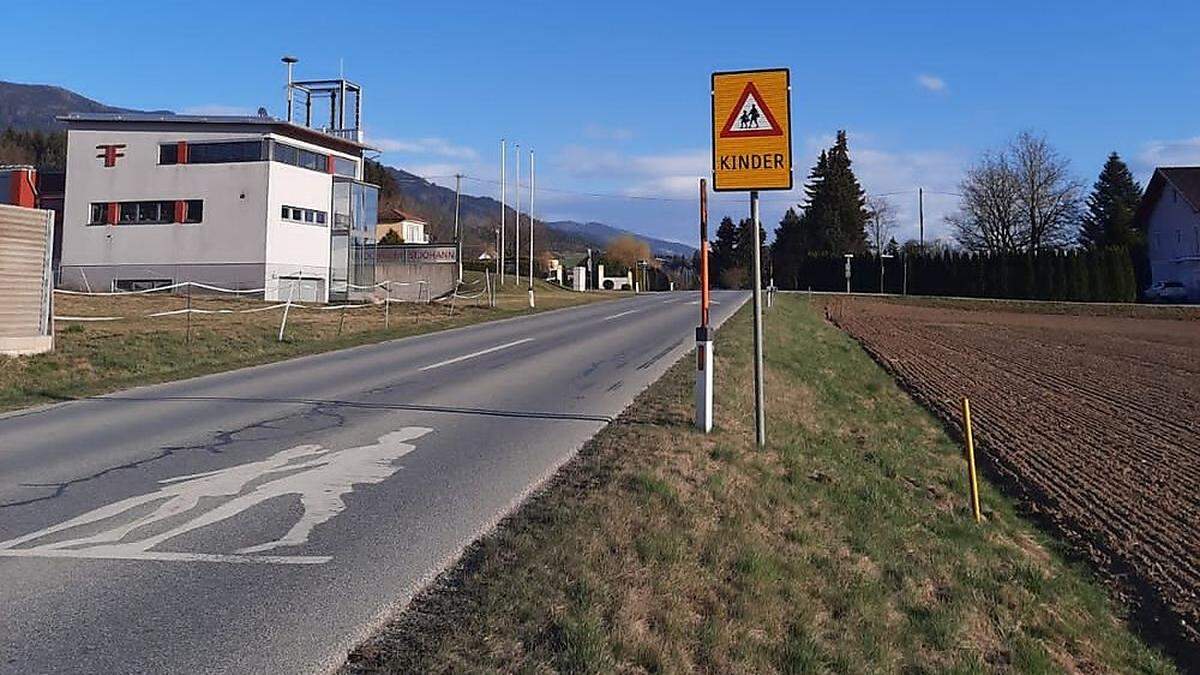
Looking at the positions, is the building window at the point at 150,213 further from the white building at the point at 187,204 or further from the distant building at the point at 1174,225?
the distant building at the point at 1174,225

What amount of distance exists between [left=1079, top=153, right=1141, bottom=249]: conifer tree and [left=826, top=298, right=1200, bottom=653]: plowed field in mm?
51342

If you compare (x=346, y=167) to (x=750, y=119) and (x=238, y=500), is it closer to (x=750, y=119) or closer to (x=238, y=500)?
(x=750, y=119)

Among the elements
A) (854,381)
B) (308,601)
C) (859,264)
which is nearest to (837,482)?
(308,601)

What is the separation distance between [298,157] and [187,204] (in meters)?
5.95

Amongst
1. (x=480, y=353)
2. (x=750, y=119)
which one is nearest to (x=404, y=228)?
(x=480, y=353)

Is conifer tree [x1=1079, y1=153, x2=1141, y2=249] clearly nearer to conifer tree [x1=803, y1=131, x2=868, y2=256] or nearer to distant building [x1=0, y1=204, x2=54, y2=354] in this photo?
conifer tree [x1=803, y1=131, x2=868, y2=256]

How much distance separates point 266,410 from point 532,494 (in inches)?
224

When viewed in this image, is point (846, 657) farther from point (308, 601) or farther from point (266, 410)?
point (266, 410)

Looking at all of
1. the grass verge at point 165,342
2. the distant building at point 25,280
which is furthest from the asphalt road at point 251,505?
the distant building at point 25,280

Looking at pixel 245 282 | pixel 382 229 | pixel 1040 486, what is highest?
pixel 382 229

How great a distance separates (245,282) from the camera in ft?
158

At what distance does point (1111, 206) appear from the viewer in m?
87.1

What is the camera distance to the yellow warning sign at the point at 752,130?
921 cm

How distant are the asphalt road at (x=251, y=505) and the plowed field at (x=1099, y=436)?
4.86 m
